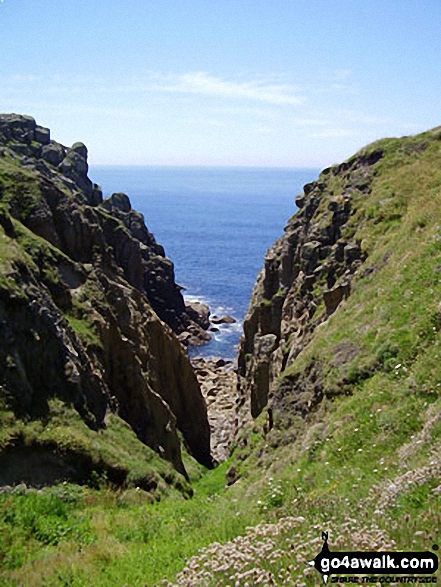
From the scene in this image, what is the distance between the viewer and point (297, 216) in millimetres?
56250

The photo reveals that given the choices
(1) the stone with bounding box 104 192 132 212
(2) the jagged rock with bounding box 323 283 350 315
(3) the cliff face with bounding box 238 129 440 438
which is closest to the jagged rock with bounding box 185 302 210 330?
(1) the stone with bounding box 104 192 132 212

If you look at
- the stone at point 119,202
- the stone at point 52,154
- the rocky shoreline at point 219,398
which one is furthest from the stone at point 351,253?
the stone at point 119,202

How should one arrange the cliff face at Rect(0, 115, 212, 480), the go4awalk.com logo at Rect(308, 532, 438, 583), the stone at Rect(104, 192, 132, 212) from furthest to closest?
the stone at Rect(104, 192, 132, 212) → the cliff face at Rect(0, 115, 212, 480) → the go4awalk.com logo at Rect(308, 532, 438, 583)

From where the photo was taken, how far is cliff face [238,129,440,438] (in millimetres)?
24891

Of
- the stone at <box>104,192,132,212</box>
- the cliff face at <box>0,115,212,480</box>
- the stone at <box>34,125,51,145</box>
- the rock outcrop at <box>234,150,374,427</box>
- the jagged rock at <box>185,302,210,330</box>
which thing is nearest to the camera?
the cliff face at <box>0,115,212,480</box>

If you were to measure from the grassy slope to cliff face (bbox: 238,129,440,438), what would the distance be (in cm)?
19

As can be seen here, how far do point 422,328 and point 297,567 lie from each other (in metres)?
13.7

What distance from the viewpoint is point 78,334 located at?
32.0 meters

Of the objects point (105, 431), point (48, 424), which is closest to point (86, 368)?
point (105, 431)

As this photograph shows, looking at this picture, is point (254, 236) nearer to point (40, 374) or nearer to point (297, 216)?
point (297, 216)

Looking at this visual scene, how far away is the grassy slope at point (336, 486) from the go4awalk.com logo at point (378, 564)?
0.21m

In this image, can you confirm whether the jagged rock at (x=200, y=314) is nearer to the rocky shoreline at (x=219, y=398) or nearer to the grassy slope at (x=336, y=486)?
the rocky shoreline at (x=219, y=398)

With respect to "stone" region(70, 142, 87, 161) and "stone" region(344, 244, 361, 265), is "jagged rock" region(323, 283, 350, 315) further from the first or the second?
"stone" region(70, 142, 87, 161)

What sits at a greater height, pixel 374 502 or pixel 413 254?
pixel 413 254
